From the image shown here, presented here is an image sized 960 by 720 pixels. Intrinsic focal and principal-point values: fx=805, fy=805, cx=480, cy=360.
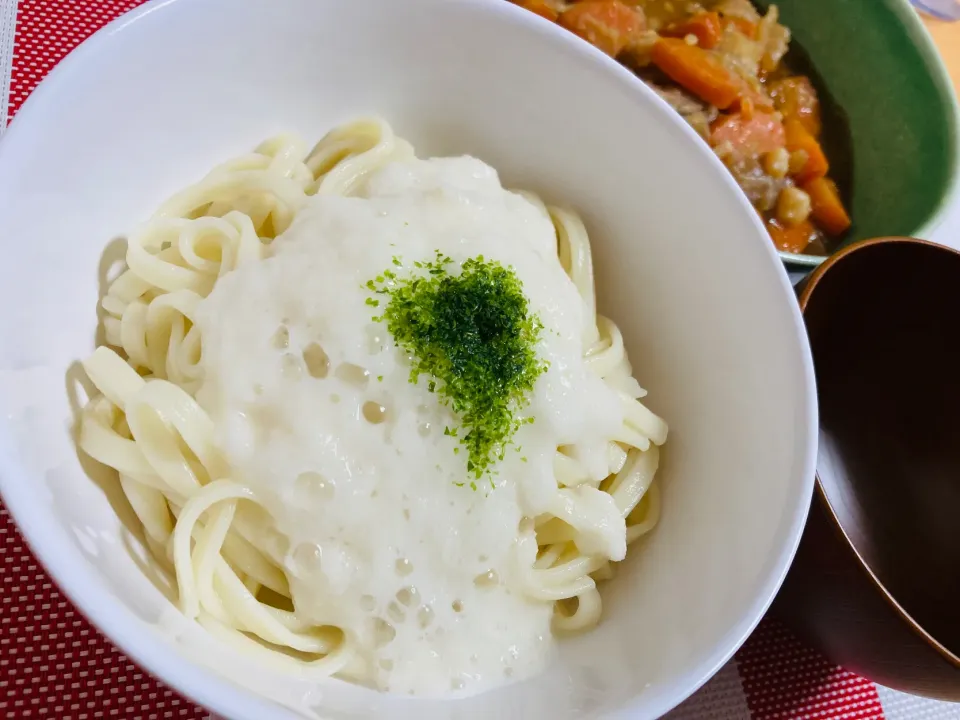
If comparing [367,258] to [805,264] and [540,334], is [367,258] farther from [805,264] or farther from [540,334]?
[805,264]

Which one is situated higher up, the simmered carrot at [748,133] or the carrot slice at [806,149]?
the simmered carrot at [748,133]

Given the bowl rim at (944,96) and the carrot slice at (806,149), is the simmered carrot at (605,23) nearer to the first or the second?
the carrot slice at (806,149)

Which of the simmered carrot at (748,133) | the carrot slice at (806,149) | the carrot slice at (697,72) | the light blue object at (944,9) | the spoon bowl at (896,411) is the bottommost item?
the spoon bowl at (896,411)

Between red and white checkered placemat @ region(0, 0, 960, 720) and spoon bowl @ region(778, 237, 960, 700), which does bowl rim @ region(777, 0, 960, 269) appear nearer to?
spoon bowl @ region(778, 237, 960, 700)

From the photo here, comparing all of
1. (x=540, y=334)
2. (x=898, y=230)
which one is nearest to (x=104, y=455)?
(x=540, y=334)

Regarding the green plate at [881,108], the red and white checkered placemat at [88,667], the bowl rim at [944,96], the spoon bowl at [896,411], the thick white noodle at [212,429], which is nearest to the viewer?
the thick white noodle at [212,429]

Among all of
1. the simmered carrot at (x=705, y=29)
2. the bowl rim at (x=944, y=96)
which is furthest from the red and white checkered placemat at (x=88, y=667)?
the simmered carrot at (x=705, y=29)

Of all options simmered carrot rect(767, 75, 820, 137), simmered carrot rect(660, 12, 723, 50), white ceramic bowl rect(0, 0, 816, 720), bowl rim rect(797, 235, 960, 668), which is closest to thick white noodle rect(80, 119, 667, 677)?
white ceramic bowl rect(0, 0, 816, 720)
